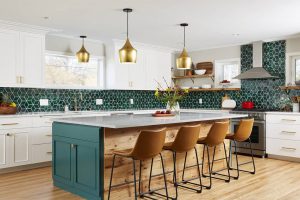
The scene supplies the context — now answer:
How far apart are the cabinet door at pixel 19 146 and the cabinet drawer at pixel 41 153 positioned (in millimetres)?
102

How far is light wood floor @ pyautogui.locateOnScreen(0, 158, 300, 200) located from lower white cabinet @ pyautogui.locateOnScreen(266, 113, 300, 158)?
70 centimetres

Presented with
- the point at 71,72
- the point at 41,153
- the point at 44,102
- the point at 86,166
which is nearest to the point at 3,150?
the point at 41,153

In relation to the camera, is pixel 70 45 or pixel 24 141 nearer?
pixel 24 141

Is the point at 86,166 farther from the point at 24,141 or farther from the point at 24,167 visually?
the point at 24,167

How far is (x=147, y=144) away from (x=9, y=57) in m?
3.28

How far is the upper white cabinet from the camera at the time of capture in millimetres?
6953

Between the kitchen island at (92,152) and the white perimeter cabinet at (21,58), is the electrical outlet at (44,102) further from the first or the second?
the kitchen island at (92,152)

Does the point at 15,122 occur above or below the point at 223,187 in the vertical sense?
above

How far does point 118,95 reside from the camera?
746 centimetres

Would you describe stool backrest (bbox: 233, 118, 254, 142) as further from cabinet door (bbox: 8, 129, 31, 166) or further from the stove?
cabinet door (bbox: 8, 129, 31, 166)

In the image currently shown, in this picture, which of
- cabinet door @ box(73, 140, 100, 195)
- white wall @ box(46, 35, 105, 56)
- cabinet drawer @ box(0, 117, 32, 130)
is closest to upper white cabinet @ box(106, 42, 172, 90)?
white wall @ box(46, 35, 105, 56)

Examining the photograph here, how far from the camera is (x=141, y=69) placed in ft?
24.6

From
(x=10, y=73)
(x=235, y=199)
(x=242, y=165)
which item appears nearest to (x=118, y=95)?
(x=10, y=73)

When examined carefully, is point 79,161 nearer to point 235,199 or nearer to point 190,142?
point 190,142
